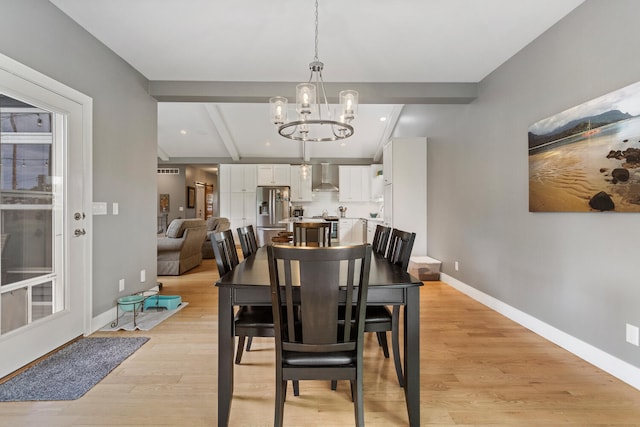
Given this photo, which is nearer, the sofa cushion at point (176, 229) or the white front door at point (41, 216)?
the white front door at point (41, 216)

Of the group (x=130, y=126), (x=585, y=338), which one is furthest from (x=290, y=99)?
(x=585, y=338)

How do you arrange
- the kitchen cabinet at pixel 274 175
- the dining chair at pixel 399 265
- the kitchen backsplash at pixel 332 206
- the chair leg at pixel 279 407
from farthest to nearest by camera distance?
the kitchen backsplash at pixel 332 206
the kitchen cabinet at pixel 274 175
the dining chair at pixel 399 265
the chair leg at pixel 279 407

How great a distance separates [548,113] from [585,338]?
71.8 inches

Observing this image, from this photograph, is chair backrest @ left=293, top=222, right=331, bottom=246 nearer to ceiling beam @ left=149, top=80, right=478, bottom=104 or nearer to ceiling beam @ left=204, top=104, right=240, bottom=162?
ceiling beam @ left=149, top=80, right=478, bottom=104

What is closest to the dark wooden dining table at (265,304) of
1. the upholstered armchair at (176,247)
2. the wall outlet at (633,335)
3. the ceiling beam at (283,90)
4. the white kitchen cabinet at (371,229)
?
the wall outlet at (633,335)

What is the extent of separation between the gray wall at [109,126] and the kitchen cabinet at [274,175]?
441 cm

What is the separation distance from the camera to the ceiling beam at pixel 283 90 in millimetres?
3656

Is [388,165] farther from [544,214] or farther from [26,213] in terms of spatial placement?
[26,213]

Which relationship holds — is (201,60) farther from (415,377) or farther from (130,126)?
(415,377)

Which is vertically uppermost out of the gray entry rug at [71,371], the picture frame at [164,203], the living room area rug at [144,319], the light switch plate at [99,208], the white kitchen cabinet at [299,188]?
the white kitchen cabinet at [299,188]

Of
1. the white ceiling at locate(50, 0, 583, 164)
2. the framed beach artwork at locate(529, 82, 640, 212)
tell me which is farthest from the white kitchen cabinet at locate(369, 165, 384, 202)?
the framed beach artwork at locate(529, 82, 640, 212)

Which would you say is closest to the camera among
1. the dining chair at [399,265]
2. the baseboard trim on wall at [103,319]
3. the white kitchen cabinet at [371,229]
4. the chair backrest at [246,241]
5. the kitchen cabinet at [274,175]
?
the dining chair at [399,265]

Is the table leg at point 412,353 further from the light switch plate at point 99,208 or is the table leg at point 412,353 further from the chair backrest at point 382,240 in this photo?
the light switch plate at point 99,208

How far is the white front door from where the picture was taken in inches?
78.5
